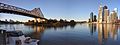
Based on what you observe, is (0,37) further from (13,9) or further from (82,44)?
(13,9)

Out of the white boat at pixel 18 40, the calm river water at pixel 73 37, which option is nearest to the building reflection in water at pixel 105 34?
the calm river water at pixel 73 37

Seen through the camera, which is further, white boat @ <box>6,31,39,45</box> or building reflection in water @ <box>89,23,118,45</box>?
building reflection in water @ <box>89,23,118,45</box>

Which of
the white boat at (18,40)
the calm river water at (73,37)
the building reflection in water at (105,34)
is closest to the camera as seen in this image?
the white boat at (18,40)

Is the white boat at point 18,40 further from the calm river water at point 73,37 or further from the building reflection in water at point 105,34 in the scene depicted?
the building reflection in water at point 105,34

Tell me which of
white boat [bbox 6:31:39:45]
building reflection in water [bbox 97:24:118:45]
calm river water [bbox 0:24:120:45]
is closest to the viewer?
white boat [bbox 6:31:39:45]

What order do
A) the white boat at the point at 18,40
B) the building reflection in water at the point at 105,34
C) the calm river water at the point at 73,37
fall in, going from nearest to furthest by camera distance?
the white boat at the point at 18,40 < the calm river water at the point at 73,37 < the building reflection in water at the point at 105,34

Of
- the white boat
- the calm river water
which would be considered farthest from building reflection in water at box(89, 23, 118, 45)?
the white boat

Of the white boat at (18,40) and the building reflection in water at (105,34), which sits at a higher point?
the white boat at (18,40)

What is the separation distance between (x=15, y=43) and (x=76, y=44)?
20.4 ft

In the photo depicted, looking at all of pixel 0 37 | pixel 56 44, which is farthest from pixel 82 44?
pixel 0 37

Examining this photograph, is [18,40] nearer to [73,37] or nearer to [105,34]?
[73,37]

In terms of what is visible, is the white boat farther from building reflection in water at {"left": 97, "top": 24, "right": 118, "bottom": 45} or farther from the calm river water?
building reflection in water at {"left": 97, "top": 24, "right": 118, "bottom": 45}

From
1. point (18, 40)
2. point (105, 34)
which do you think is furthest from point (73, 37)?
point (18, 40)

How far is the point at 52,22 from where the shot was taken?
47344mm
